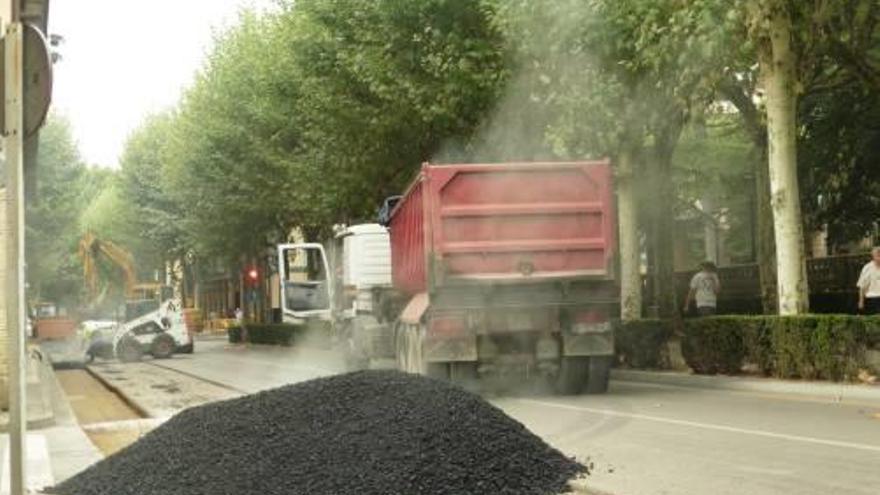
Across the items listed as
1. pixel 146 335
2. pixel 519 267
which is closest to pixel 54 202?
pixel 146 335

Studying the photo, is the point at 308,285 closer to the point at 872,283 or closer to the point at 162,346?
the point at 162,346

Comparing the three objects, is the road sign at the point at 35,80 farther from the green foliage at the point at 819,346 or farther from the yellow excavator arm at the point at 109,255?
the yellow excavator arm at the point at 109,255

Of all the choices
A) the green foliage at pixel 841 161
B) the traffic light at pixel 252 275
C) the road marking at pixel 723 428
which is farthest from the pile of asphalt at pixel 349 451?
the traffic light at pixel 252 275

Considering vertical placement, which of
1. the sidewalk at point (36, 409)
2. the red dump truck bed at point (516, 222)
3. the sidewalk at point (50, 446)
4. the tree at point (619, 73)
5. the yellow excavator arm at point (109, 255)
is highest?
the tree at point (619, 73)

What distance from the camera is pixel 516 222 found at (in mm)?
13938

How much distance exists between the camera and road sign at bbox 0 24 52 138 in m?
5.71

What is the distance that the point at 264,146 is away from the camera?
31062 millimetres

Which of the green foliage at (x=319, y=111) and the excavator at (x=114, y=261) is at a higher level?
the green foliage at (x=319, y=111)

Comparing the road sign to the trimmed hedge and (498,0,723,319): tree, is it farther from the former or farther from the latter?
the trimmed hedge

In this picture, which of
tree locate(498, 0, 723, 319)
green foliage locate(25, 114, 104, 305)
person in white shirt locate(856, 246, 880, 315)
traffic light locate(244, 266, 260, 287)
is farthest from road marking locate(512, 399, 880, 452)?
green foliage locate(25, 114, 104, 305)

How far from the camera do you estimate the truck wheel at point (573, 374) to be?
14.4 m

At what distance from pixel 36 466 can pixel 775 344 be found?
9182 millimetres

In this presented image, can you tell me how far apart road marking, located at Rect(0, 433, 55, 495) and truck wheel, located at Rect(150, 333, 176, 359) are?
21325mm

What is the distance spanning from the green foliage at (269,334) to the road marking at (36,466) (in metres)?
22.5
